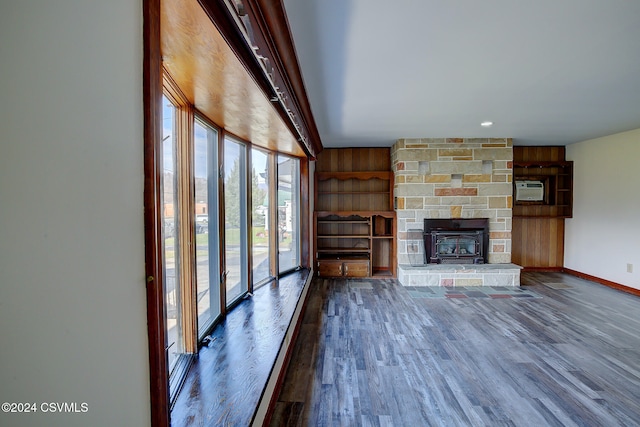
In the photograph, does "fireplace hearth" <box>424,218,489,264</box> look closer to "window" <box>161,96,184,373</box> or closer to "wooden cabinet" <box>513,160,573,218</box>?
"wooden cabinet" <box>513,160,573,218</box>

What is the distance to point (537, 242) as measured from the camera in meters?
5.61

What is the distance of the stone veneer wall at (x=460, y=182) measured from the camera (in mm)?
4793

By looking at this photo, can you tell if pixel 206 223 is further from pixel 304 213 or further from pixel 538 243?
pixel 538 243

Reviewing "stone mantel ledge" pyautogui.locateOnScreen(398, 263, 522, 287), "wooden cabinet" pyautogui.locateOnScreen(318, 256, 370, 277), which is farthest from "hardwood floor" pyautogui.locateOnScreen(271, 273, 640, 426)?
"wooden cabinet" pyautogui.locateOnScreen(318, 256, 370, 277)

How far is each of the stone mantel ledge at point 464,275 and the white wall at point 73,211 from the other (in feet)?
15.0

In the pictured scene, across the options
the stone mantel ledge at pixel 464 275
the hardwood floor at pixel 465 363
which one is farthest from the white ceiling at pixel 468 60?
the hardwood floor at pixel 465 363

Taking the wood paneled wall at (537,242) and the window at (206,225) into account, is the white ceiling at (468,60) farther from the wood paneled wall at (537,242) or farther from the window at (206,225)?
the wood paneled wall at (537,242)

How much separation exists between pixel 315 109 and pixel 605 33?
2287 millimetres

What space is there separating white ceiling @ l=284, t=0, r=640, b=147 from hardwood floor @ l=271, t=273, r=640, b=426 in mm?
2452

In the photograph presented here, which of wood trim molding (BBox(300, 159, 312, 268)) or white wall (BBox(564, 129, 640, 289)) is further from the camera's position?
wood trim molding (BBox(300, 159, 312, 268))

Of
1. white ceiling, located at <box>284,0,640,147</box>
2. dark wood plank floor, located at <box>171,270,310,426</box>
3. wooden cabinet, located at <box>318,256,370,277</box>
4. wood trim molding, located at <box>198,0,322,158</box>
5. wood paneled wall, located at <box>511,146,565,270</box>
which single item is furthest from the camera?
wood paneled wall, located at <box>511,146,565,270</box>

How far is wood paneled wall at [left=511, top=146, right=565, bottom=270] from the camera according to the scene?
220 inches

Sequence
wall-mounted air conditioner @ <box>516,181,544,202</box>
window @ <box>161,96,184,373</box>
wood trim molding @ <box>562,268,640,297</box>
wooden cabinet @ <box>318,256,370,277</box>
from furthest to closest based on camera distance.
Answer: wall-mounted air conditioner @ <box>516,181,544,202</box> → wooden cabinet @ <box>318,256,370,277</box> → wood trim molding @ <box>562,268,640,297</box> → window @ <box>161,96,184,373</box>

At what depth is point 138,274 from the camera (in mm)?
619
